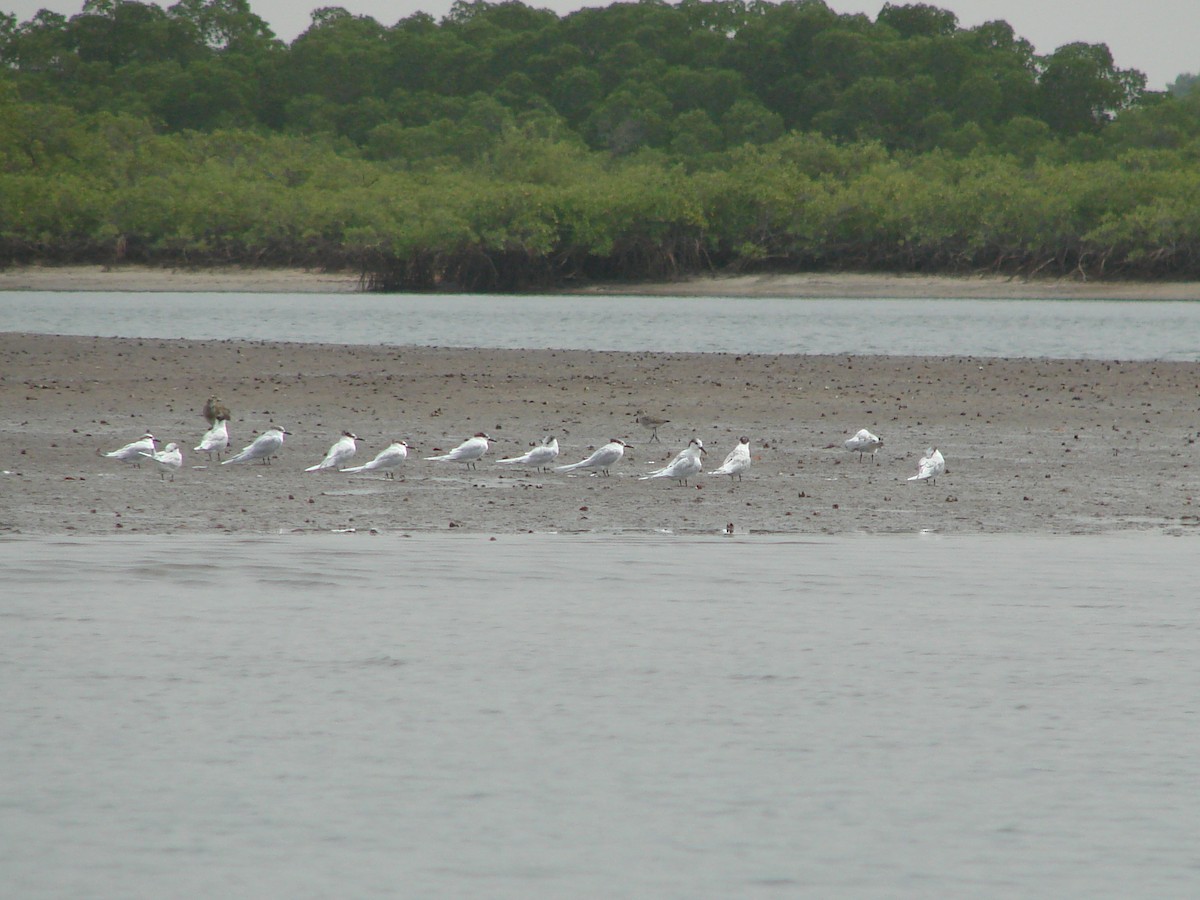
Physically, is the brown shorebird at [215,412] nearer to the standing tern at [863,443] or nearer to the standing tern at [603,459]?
the standing tern at [603,459]

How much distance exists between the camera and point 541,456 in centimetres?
1372

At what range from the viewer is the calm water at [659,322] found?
94.5 feet

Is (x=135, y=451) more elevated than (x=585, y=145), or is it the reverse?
(x=585, y=145)

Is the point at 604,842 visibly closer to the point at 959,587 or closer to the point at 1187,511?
the point at 959,587

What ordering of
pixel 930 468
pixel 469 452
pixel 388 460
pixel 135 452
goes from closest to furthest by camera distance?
1. pixel 930 468
2. pixel 388 460
3. pixel 135 452
4. pixel 469 452

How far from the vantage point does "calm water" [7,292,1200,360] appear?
28.8 m

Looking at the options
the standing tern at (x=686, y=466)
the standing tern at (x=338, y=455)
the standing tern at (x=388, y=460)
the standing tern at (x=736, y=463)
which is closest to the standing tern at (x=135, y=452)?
the standing tern at (x=338, y=455)

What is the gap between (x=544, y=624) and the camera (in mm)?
8602

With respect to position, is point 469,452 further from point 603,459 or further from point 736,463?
point 736,463

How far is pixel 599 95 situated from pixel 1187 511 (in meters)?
98.0

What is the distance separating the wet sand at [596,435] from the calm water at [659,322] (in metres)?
3.78

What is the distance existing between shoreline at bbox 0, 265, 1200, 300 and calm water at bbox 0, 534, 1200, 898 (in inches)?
1759

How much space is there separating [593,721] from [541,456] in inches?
268

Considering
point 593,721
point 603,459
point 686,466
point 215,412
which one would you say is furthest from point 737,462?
point 593,721
